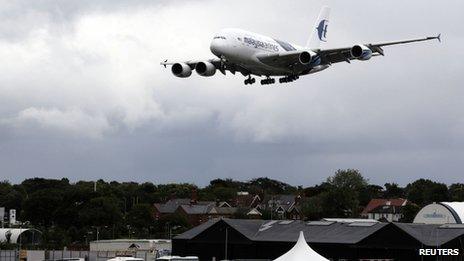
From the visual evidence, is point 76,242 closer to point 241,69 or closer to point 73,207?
point 73,207

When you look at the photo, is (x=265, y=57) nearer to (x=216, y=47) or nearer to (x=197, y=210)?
(x=216, y=47)

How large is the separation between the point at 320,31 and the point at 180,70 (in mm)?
27284

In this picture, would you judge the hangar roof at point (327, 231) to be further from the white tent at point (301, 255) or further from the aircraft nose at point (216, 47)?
the white tent at point (301, 255)

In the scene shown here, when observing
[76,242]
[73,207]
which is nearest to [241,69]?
[76,242]

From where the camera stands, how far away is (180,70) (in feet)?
249

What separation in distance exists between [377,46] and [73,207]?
265ft

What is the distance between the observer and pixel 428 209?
9662cm

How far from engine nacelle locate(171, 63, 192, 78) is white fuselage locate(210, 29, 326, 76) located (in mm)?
4084

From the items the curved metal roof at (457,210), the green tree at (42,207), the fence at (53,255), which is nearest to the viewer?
the fence at (53,255)

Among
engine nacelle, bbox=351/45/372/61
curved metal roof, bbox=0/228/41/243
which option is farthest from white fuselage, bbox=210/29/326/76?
curved metal roof, bbox=0/228/41/243

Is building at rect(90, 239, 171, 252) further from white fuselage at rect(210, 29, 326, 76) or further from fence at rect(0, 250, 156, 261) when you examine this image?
white fuselage at rect(210, 29, 326, 76)

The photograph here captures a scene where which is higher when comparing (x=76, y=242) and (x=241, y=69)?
(x=241, y=69)

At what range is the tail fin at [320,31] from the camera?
9744 centimetres

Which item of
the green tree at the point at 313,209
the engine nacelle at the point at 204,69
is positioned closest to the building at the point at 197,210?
the green tree at the point at 313,209
